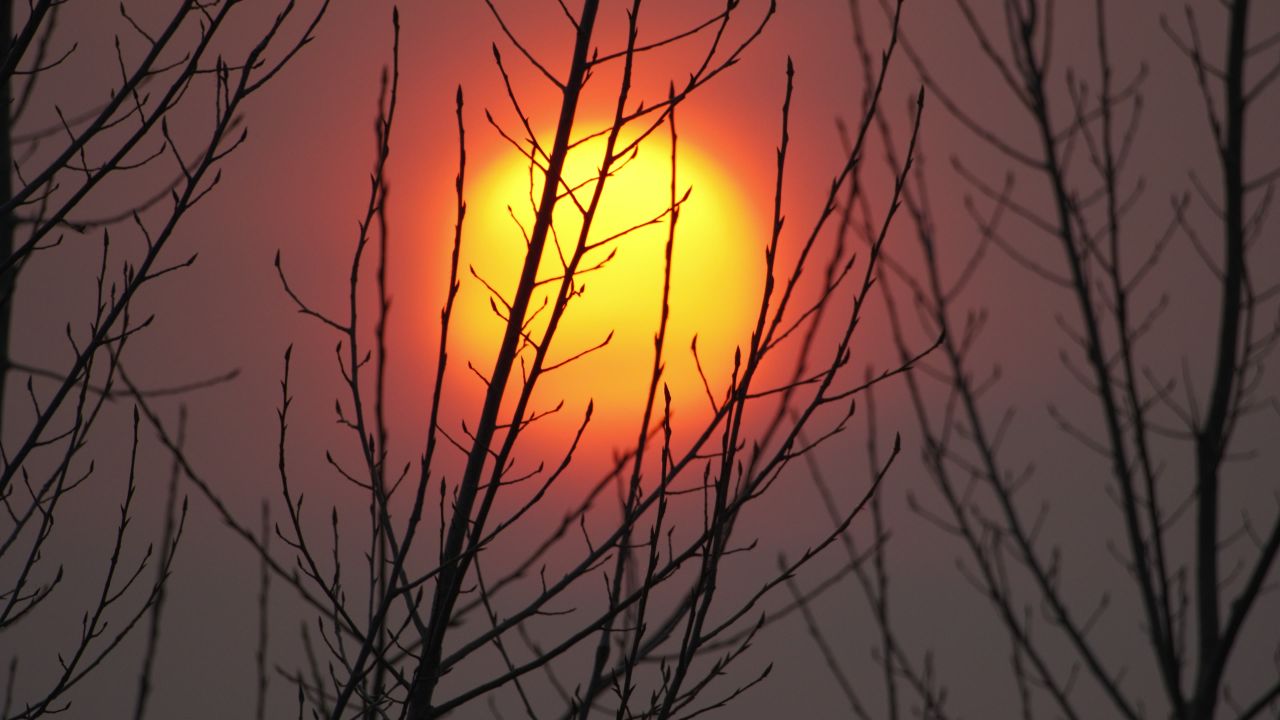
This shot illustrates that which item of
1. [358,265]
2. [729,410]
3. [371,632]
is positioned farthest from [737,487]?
[358,265]

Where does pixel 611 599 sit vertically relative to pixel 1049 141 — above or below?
below

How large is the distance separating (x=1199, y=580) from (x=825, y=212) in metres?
1.40

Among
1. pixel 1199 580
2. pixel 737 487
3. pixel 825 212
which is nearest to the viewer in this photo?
pixel 825 212

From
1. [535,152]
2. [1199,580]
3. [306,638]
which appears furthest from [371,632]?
[1199,580]

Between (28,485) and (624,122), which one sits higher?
(28,485)

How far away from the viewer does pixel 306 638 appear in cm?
290

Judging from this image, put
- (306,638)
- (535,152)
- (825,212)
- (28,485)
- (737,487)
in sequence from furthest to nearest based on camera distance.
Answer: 1. (306,638)
2. (28,485)
3. (535,152)
4. (737,487)
5. (825,212)

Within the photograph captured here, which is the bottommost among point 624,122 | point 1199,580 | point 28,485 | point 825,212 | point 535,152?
point 1199,580

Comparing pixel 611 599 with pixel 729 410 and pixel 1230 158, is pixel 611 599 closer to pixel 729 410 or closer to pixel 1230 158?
pixel 729 410

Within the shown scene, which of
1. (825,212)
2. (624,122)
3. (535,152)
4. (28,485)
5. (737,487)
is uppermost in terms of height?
(28,485)

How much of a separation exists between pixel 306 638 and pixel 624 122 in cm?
158

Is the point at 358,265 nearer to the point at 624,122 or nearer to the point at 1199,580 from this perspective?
the point at 624,122

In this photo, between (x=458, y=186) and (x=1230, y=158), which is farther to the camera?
(x=1230, y=158)

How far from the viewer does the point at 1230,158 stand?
9.12ft
